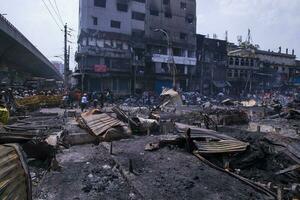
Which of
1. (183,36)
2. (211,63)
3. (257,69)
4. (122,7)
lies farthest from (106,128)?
(257,69)

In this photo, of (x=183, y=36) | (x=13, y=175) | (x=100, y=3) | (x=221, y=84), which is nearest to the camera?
(x=13, y=175)

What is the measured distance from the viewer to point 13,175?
448cm

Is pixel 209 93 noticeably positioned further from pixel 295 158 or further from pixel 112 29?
pixel 295 158

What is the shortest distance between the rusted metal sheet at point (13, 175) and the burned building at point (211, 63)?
2050 inches

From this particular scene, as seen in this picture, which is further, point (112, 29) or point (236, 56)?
point (236, 56)

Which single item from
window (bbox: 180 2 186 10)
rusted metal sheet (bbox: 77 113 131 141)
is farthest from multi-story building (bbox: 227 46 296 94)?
rusted metal sheet (bbox: 77 113 131 141)

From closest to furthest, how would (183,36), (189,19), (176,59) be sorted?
(176,59)
(183,36)
(189,19)

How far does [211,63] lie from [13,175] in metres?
54.7

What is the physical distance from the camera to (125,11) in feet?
163

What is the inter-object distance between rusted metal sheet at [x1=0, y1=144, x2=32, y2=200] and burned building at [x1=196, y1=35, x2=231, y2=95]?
52.1 metres

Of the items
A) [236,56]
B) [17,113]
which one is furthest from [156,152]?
[236,56]

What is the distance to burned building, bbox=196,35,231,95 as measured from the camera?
56.4 metres

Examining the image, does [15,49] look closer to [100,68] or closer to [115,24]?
[100,68]

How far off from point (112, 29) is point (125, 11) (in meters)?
4.00
